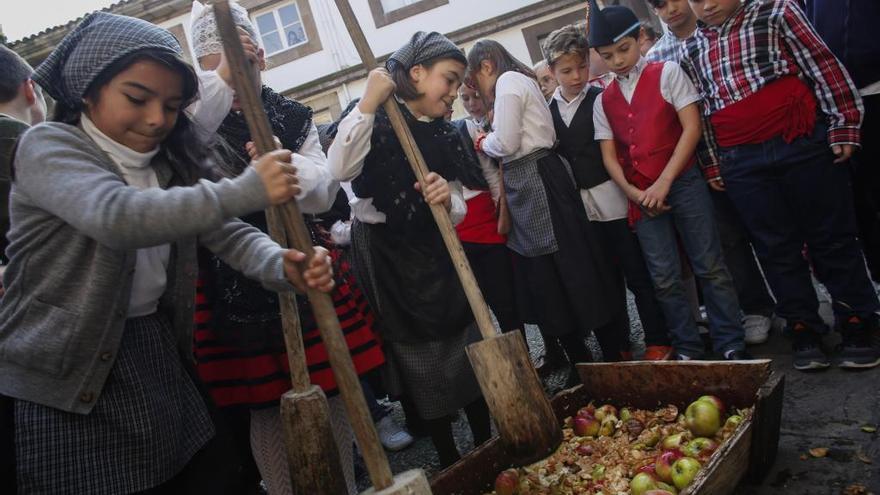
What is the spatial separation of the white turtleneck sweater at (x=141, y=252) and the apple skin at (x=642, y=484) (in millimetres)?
1631

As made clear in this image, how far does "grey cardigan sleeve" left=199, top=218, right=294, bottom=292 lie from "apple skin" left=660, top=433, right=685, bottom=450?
149 centimetres

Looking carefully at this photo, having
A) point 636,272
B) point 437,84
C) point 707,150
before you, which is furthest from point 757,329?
point 437,84

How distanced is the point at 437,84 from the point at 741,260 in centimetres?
222

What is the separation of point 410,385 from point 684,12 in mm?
2549

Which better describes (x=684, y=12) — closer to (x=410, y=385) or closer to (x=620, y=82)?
(x=620, y=82)

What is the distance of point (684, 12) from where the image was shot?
334cm

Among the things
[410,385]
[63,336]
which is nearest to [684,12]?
[410,385]

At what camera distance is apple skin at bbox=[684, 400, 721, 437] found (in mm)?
2170

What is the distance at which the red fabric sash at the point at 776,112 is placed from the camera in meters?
2.75

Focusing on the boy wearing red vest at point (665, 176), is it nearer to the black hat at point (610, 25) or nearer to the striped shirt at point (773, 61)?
the black hat at point (610, 25)

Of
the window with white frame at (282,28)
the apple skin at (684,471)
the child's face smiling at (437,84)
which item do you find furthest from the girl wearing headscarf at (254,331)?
the window with white frame at (282,28)

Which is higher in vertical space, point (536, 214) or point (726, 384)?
point (536, 214)

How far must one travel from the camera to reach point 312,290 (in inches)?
68.1

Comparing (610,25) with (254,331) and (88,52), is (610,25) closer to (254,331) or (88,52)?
(254,331)
